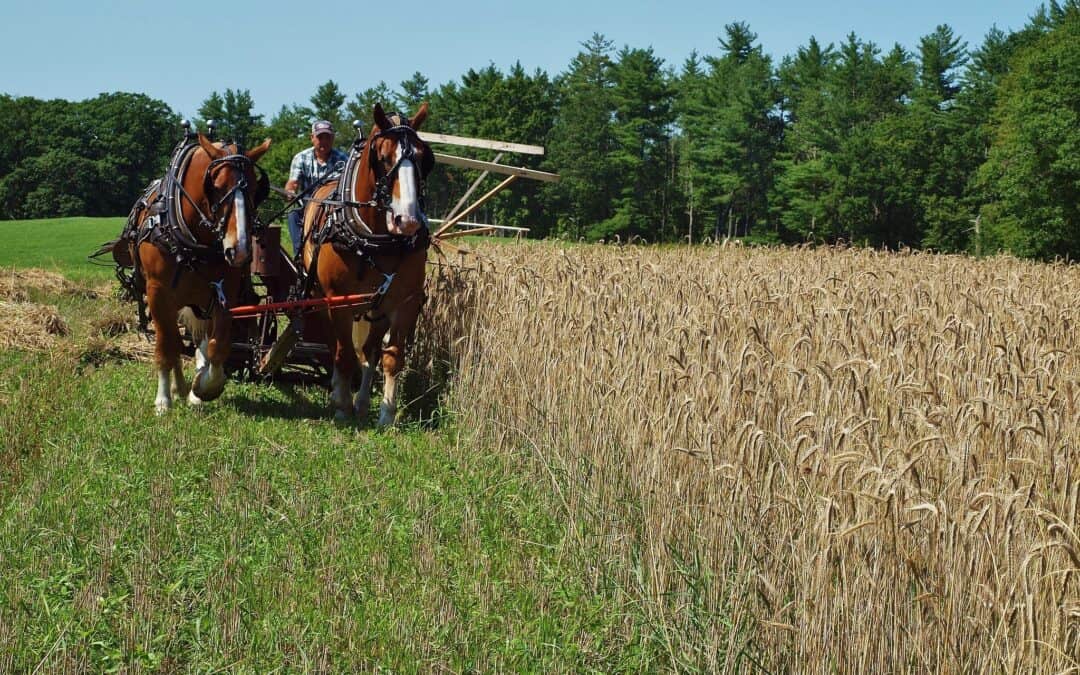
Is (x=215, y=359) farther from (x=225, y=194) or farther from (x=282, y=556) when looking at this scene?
(x=282, y=556)

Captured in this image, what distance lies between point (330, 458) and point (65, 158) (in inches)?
3780

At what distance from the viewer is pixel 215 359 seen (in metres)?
9.28

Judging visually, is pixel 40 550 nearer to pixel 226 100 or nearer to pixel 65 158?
pixel 65 158

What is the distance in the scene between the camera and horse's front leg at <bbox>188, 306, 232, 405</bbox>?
9.24 metres

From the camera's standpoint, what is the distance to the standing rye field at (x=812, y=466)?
341cm

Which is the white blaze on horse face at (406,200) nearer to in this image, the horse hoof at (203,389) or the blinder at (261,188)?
the blinder at (261,188)

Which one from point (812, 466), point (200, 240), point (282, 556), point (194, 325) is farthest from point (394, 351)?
point (812, 466)

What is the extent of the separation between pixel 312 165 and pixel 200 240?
247 cm

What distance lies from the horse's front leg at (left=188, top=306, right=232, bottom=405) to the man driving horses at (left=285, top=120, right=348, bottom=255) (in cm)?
165

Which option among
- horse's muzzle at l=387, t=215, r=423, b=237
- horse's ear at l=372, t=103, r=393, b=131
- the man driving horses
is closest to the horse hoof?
the man driving horses

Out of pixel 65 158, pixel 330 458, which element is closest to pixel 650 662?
pixel 330 458

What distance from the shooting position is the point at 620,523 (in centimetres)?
555

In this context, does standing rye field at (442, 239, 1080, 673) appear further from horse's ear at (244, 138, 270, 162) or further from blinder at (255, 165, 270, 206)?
horse's ear at (244, 138, 270, 162)

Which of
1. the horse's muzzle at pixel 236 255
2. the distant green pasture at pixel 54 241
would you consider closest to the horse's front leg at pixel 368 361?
the horse's muzzle at pixel 236 255
